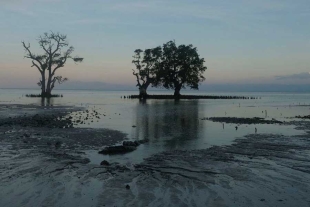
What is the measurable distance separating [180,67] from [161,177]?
84.1 meters

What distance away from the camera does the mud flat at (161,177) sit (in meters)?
8.36

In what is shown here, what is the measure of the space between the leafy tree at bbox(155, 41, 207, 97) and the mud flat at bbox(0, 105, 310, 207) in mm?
76500

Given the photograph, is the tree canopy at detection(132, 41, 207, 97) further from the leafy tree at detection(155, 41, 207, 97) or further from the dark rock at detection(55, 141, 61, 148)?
the dark rock at detection(55, 141, 61, 148)

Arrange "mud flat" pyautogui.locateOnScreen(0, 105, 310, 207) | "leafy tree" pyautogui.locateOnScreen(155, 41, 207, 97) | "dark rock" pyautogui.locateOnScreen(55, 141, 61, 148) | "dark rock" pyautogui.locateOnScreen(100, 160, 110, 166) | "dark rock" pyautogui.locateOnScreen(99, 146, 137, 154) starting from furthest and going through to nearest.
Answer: "leafy tree" pyautogui.locateOnScreen(155, 41, 207, 97)
"dark rock" pyautogui.locateOnScreen(55, 141, 61, 148)
"dark rock" pyautogui.locateOnScreen(99, 146, 137, 154)
"dark rock" pyautogui.locateOnScreen(100, 160, 110, 166)
"mud flat" pyautogui.locateOnScreen(0, 105, 310, 207)

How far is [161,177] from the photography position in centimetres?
1059

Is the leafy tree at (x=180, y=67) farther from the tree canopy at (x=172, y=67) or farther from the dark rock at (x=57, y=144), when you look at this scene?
the dark rock at (x=57, y=144)

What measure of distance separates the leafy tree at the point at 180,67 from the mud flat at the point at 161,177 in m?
76.5

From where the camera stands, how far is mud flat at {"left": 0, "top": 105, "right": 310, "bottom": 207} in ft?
27.4

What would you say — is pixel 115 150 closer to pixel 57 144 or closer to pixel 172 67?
pixel 57 144

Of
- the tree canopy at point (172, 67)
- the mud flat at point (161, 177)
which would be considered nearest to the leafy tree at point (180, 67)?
the tree canopy at point (172, 67)

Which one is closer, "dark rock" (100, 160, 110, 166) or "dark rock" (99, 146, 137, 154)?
"dark rock" (100, 160, 110, 166)

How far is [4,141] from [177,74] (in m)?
78.4

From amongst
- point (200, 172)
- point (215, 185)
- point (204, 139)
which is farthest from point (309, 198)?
point (204, 139)

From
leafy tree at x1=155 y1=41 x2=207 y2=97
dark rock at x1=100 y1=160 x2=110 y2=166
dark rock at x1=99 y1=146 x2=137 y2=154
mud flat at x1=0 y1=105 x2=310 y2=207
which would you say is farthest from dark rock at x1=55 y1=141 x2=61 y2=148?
leafy tree at x1=155 y1=41 x2=207 y2=97
